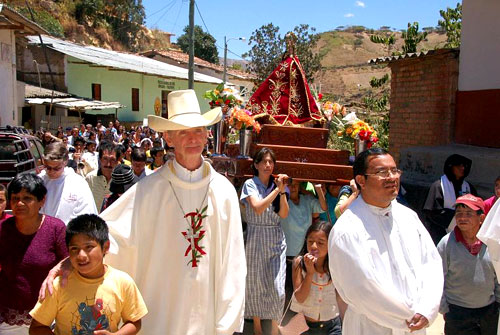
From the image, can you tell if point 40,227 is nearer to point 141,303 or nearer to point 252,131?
point 141,303

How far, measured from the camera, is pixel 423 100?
9211 mm

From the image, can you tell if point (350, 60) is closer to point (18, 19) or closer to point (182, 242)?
point (18, 19)

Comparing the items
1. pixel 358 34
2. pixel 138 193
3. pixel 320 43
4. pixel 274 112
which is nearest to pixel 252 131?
pixel 274 112

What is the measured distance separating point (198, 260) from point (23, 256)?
116 cm

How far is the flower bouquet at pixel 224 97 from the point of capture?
6.18 meters

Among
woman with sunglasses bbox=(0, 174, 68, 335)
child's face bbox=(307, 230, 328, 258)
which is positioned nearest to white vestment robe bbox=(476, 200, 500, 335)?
child's face bbox=(307, 230, 328, 258)

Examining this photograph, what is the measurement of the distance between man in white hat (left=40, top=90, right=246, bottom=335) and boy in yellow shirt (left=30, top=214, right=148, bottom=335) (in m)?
0.25

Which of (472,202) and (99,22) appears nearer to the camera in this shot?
(472,202)

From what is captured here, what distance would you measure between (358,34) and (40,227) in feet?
254

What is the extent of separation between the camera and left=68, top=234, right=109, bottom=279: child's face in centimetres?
270

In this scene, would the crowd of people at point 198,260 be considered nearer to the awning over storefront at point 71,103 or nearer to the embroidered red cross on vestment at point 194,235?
the embroidered red cross on vestment at point 194,235

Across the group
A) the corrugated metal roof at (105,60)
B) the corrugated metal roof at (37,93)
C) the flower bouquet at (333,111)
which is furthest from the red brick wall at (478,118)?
the corrugated metal roof at (105,60)

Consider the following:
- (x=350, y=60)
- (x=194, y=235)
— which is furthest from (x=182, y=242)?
(x=350, y=60)

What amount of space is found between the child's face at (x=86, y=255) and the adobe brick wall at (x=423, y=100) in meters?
7.45
